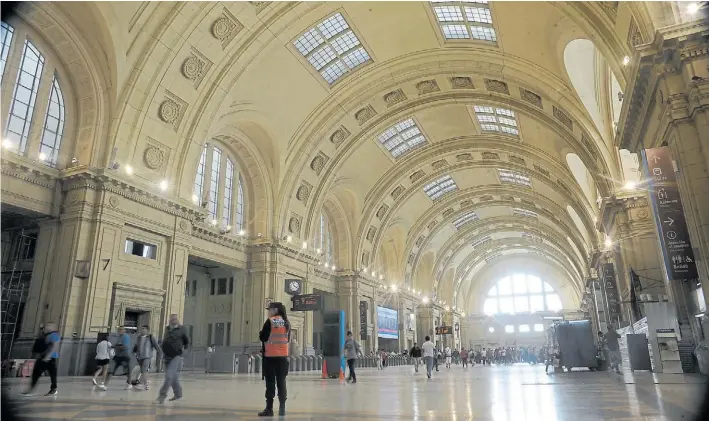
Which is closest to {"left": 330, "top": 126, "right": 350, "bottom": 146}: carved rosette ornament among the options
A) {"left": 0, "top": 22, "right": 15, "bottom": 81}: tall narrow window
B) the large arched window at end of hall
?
the large arched window at end of hall

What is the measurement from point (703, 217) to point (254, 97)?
17202mm

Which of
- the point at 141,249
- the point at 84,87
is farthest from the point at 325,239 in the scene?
the point at 84,87

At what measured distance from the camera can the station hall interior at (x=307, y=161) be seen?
9328 mm

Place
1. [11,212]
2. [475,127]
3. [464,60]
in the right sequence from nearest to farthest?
1. [11,212]
2. [464,60]
3. [475,127]

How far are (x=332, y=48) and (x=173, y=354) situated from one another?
53.4 ft

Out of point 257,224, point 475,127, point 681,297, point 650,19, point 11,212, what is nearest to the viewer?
point 650,19

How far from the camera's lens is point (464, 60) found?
68.0ft

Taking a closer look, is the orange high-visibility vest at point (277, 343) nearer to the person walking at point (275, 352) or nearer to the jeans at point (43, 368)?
the person walking at point (275, 352)

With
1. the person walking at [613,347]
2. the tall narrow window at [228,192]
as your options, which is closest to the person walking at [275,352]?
the person walking at [613,347]

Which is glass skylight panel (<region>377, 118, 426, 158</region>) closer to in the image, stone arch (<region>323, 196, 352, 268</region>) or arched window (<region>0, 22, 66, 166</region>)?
stone arch (<region>323, 196, 352, 268</region>)

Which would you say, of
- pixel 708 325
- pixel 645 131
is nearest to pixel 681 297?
pixel 708 325

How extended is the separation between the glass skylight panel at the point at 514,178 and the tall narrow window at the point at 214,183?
781 inches

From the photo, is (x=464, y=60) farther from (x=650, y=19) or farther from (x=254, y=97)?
(x=650, y=19)

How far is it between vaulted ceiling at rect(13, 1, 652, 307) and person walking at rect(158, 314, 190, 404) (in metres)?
10.7
